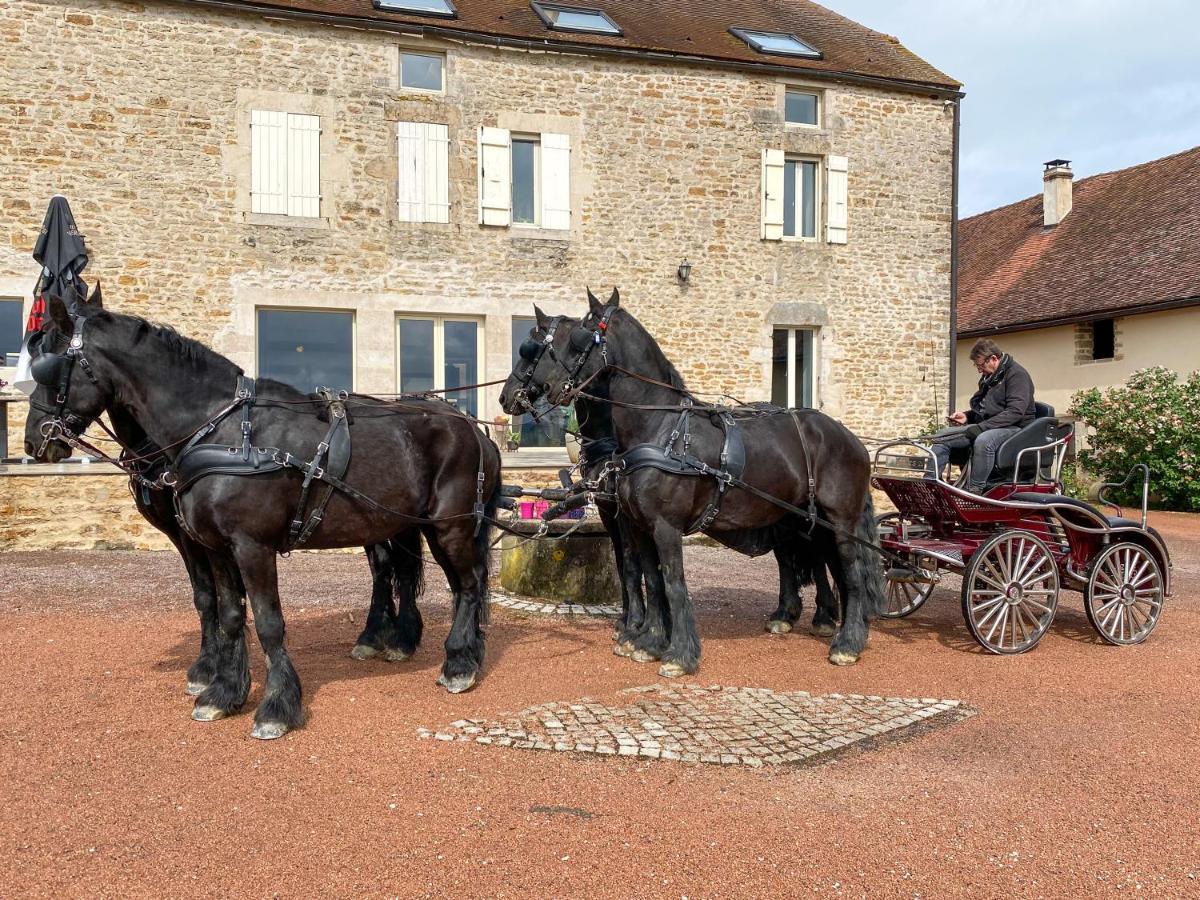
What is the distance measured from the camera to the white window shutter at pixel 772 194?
44.8 feet

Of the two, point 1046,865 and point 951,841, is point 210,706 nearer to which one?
point 951,841

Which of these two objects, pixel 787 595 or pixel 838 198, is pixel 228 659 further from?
pixel 838 198

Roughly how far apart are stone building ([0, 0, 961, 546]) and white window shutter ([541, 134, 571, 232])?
0.03 metres

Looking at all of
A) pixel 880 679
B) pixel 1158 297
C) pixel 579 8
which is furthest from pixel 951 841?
pixel 1158 297

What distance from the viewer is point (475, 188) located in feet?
41.7

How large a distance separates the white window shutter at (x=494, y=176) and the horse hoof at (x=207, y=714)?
9039 millimetres

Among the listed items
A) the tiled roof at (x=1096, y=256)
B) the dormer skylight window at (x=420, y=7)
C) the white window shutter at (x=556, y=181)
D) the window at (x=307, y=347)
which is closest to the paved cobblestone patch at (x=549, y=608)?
the window at (x=307, y=347)

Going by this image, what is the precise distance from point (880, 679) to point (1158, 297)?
15.7 m

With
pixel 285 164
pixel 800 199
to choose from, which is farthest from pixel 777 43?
pixel 285 164

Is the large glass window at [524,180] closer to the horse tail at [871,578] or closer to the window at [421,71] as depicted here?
the window at [421,71]

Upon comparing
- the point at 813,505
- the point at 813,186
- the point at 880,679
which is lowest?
the point at 880,679

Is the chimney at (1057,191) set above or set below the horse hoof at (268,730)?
Answer: above

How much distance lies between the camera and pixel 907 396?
14.4 m

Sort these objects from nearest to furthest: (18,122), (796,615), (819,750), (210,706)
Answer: (819,750)
(210,706)
(796,615)
(18,122)
